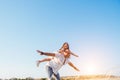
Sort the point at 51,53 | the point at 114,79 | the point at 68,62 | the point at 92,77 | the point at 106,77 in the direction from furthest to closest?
the point at 92,77 < the point at 106,77 < the point at 114,79 < the point at 68,62 < the point at 51,53

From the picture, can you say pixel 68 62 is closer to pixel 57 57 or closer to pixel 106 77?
pixel 57 57

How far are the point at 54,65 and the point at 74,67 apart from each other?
1064 millimetres

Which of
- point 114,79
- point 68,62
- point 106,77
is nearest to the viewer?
point 68,62

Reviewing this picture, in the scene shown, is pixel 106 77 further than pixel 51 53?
Yes

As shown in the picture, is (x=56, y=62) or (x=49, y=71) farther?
(x=49, y=71)

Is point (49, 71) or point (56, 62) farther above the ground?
point (56, 62)

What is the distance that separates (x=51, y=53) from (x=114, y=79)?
536 centimetres

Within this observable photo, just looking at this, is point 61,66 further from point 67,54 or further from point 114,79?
point 114,79

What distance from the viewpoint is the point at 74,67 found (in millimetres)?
11602

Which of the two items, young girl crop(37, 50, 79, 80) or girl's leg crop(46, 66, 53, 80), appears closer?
young girl crop(37, 50, 79, 80)

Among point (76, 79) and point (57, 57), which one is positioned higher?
point (76, 79)

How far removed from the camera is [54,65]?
11000mm

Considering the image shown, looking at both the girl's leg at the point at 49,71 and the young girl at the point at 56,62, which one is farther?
the girl's leg at the point at 49,71

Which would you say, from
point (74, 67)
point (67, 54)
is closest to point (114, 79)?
point (74, 67)
